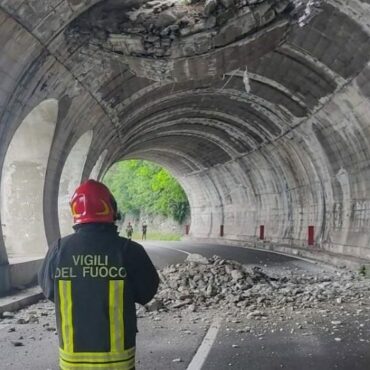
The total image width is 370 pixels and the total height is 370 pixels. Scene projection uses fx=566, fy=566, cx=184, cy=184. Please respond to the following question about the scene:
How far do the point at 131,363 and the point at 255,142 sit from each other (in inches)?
838

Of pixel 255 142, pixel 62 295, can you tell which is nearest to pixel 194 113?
pixel 255 142

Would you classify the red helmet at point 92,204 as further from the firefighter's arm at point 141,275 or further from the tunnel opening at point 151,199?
the tunnel opening at point 151,199

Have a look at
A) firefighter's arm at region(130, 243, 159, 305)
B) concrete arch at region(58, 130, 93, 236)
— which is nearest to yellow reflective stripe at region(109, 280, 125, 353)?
firefighter's arm at region(130, 243, 159, 305)

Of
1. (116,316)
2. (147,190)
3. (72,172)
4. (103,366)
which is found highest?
(147,190)

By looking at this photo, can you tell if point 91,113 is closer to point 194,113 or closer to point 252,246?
point 194,113

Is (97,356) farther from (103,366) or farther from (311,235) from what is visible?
(311,235)

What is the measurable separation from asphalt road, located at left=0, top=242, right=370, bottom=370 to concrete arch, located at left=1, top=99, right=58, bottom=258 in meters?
3.77

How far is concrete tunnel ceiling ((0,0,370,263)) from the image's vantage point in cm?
966

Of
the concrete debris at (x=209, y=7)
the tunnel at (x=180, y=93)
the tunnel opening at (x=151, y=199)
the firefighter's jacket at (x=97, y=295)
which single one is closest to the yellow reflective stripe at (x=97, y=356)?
the firefighter's jacket at (x=97, y=295)

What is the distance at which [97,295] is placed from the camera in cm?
301

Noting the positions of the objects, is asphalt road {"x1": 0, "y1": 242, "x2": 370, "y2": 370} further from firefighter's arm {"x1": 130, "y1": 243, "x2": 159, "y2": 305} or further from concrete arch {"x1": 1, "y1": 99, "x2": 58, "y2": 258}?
concrete arch {"x1": 1, "y1": 99, "x2": 58, "y2": 258}

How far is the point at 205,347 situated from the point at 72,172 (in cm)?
1087

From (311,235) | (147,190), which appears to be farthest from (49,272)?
A: (147,190)

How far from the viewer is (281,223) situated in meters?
25.4
